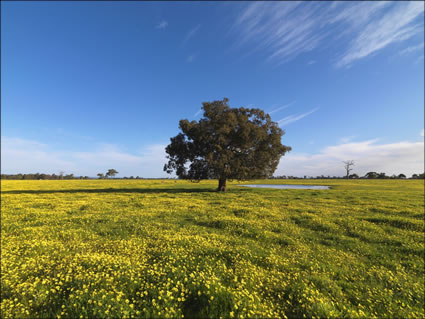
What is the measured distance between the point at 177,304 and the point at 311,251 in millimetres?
7779

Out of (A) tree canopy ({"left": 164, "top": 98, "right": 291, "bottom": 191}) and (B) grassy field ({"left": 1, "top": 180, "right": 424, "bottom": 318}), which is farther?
(A) tree canopy ({"left": 164, "top": 98, "right": 291, "bottom": 191})

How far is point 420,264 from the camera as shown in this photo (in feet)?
29.1

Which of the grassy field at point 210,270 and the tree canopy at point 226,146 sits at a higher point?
the tree canopy at point 226,146

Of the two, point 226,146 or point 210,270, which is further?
point 226,146

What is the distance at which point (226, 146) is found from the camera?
3675cm

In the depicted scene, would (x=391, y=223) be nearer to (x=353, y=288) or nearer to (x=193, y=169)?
(x=353, y=288)

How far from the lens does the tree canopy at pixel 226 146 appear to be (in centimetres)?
3441

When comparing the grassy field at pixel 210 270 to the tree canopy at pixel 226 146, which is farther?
the tree canopy at pixel 226 146

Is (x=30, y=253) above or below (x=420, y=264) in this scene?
above

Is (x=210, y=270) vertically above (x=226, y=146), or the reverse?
(x=226, y=146)

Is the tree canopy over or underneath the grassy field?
over

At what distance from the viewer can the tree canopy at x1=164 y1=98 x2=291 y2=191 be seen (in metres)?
34.4

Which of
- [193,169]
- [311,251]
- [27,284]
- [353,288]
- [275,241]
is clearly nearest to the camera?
[27,284]

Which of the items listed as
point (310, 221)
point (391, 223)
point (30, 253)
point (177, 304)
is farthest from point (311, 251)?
point (30, 253)
